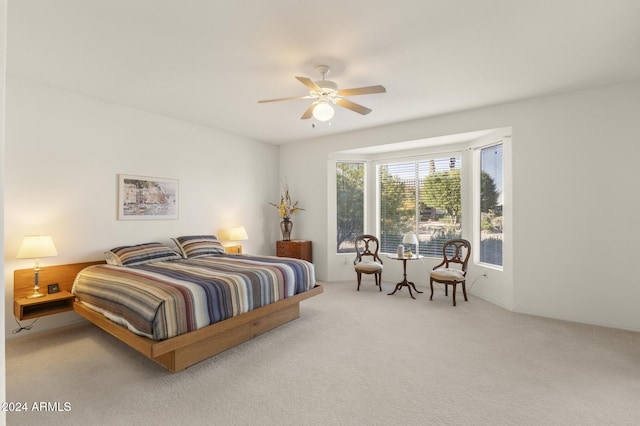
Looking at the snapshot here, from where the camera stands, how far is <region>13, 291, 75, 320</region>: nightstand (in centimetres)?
296

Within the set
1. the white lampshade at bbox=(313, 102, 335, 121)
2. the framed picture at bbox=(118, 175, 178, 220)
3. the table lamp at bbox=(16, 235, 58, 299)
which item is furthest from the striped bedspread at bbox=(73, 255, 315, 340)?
the white lampshade at bbox=(313, 102, 335, 121)

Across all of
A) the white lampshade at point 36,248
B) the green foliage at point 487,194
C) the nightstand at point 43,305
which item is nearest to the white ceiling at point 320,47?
the green foliage at point 487,194

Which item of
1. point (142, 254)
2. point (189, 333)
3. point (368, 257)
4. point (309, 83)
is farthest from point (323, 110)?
point (368, 257)

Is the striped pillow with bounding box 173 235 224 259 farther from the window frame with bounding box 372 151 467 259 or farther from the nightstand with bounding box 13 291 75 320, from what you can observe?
the window frame with bounding box 372 151 467 259

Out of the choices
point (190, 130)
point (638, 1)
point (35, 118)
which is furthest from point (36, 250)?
point (638, 1)

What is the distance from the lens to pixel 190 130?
4.83 metres

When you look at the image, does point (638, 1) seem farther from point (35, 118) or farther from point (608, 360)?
point (35, 118)

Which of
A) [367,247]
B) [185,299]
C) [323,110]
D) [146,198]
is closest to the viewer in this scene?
[185,299]

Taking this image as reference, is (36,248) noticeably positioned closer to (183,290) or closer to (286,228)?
(183,290)

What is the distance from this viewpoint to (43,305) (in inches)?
126

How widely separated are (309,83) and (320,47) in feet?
1.03

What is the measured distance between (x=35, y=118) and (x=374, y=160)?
4.90m

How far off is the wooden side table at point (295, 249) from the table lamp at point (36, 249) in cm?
339

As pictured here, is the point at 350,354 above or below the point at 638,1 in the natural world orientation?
below
